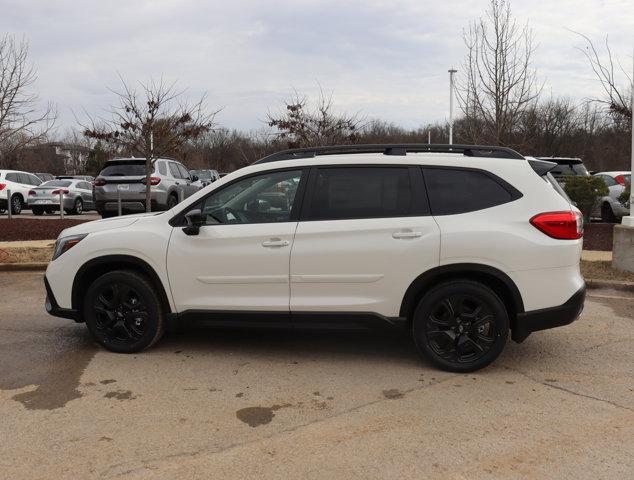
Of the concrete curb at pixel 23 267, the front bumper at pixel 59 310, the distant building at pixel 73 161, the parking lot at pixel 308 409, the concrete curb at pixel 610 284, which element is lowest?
the parking lot at pixel 308 409

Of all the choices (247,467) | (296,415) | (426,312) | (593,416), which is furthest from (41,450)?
(593,416)

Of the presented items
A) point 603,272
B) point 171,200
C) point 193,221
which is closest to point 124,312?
point 193,221

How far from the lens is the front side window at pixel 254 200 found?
4.82m

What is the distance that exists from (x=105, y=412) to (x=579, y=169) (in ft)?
48.1

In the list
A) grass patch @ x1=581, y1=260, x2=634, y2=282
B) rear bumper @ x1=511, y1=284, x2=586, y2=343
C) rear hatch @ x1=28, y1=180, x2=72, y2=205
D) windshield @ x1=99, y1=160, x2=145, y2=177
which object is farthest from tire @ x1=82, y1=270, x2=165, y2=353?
rear hatch @ x1=28, y1=180, x2=72, y2=205

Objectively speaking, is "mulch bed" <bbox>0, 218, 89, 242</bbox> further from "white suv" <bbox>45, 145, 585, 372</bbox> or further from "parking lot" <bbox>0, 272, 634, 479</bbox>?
"white suv" <bbox>45, 145, 585, 372</bbox>

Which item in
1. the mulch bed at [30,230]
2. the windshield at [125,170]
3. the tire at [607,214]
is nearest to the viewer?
the mulch bed at [30,230]

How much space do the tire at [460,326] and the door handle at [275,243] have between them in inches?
46.1

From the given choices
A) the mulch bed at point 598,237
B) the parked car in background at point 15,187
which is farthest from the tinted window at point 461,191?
the parked car in background at point 15,187

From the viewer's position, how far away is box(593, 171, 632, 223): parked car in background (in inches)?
562

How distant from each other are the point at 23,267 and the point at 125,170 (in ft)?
17.5

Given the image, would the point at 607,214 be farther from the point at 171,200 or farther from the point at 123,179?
the point at 123,179

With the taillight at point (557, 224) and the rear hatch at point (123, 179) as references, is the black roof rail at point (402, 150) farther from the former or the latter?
the rear hatch at point (123, 179)

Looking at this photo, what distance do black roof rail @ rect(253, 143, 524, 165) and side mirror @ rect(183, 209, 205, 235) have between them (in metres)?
0.77
